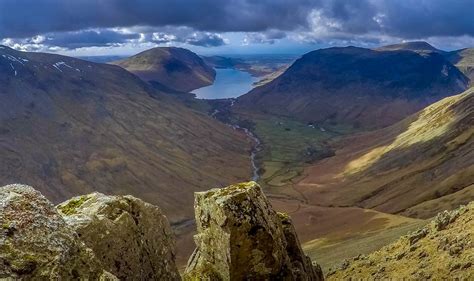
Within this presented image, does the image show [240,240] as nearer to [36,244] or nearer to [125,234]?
[125,234]

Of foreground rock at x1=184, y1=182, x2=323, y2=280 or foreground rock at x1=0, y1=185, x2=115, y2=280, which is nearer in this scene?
foreground rock at x1=0, y1=185, x2=115, y2=280

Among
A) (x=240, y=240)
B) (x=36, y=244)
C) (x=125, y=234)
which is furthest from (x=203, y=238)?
(x=36, y=244)

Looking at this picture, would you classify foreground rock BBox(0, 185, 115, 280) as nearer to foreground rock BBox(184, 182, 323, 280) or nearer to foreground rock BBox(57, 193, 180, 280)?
foreground rock BBox(57, 193, 180, 280)

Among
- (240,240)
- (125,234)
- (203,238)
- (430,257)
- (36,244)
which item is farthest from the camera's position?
(430,257)

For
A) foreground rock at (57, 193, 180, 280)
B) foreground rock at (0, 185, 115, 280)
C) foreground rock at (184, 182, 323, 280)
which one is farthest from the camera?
foreground rock at (184, 182, 323, 280)

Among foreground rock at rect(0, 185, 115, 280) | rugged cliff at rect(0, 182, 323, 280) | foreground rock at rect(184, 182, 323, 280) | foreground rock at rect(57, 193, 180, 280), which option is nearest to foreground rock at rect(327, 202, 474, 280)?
rugged cliff at rect(0, 182, 323, 280)

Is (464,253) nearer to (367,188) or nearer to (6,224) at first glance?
(6,224)
